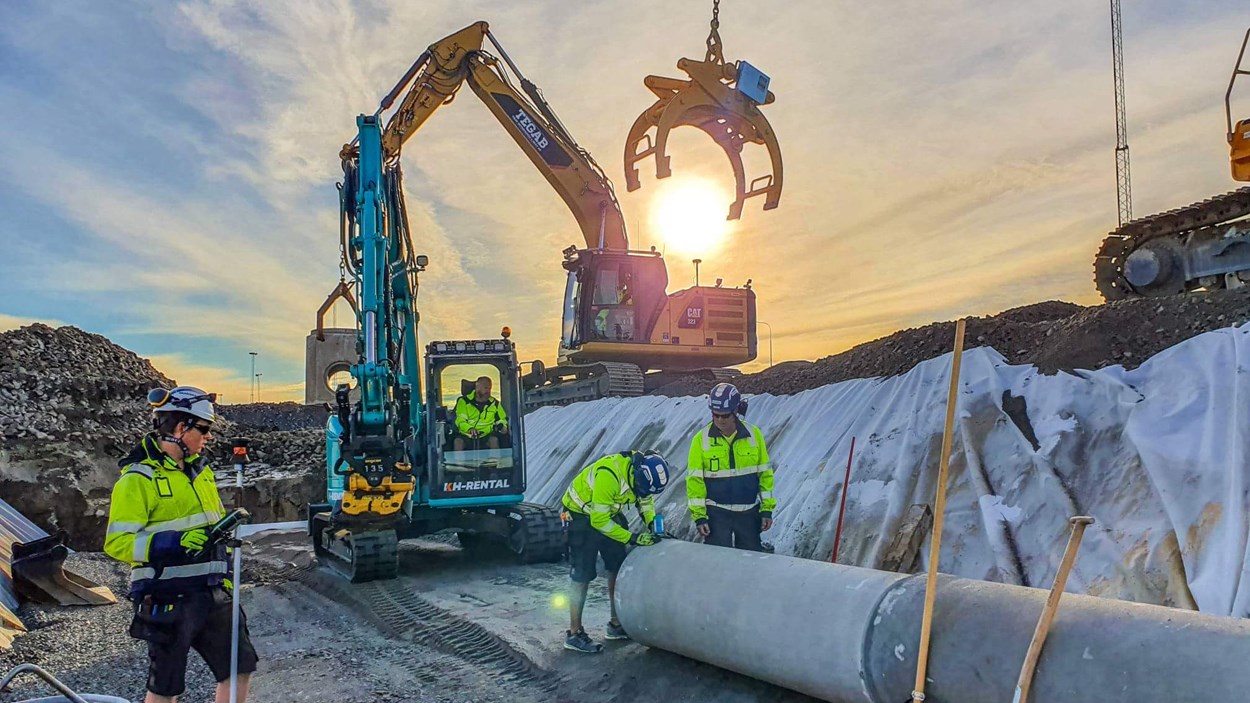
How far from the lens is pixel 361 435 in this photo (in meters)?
9.20

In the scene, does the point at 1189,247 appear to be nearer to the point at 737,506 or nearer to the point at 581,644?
the point at 737,506

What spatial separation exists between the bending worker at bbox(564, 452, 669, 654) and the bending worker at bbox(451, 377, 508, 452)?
3.91 meters

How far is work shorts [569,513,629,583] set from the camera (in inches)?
257

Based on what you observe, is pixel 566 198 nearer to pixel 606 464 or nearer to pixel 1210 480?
pixel 606 464

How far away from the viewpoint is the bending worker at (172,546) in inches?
152

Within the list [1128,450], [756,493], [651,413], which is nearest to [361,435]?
[756,493]

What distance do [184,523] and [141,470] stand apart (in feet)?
1.03

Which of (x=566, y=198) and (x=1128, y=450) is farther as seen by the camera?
(x=566, y=198)

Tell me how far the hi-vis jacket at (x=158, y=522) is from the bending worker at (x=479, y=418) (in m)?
6.19

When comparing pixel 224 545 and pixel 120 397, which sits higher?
pixel 120 397

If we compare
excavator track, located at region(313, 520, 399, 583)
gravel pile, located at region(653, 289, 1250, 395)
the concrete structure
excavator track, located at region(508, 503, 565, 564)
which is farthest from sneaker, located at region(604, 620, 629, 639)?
the concrete structure

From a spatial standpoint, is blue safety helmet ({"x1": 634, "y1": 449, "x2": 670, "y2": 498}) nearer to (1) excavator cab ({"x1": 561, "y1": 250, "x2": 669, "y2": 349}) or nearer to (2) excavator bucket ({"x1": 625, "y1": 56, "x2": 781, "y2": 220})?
(2) excavator bucket ({"x1": 625, "y1": 56, "x2": 781, "y2": 220})

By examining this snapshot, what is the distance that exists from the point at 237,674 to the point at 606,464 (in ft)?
9.66

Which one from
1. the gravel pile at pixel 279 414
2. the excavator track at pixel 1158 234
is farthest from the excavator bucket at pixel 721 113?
the gravel pile at pixel 279 414
